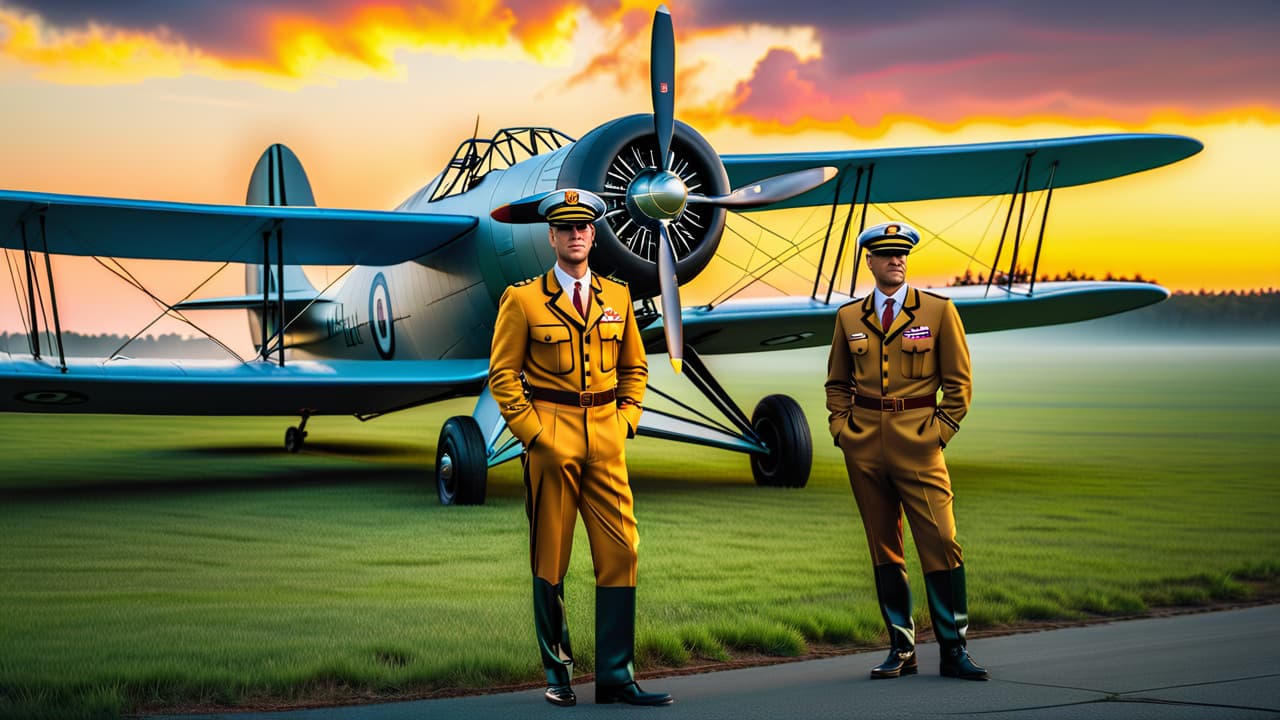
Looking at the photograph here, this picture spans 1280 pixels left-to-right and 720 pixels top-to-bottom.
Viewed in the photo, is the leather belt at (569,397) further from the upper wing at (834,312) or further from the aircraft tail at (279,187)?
the aircraft tail at (279,187)

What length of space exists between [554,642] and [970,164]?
1128 cm

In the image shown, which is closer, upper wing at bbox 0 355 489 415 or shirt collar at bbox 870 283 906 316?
shirt collar at bbox 870 283 906 316

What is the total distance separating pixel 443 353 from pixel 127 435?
47.0 ft

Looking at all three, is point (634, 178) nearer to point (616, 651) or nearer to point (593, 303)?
point (593, 303)

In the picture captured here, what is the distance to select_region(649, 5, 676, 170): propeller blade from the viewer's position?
32.9 ft

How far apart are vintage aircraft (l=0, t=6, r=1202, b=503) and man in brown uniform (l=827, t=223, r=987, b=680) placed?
3.84 meters

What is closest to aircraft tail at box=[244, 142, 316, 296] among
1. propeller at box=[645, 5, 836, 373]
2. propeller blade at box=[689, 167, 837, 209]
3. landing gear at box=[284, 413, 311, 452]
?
landing gear at box=[284, 413, 311, 452]

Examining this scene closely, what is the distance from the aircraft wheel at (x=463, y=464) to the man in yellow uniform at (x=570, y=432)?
6254mm

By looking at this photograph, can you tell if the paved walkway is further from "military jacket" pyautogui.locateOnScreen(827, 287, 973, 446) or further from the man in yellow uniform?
"military jacket" pyautogui.locateOnScreen(827, 287, 973, 446)

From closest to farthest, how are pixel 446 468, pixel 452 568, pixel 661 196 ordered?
1. pixel 452 568
2. pixel 661 196
3. pixel 446 468

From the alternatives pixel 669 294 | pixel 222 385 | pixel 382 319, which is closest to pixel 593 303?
pixel 669 294

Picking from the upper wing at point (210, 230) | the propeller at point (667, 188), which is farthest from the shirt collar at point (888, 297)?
the upper wing at point (210, 230)

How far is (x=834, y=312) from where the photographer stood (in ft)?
42.5

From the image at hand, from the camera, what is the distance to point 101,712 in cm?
420
